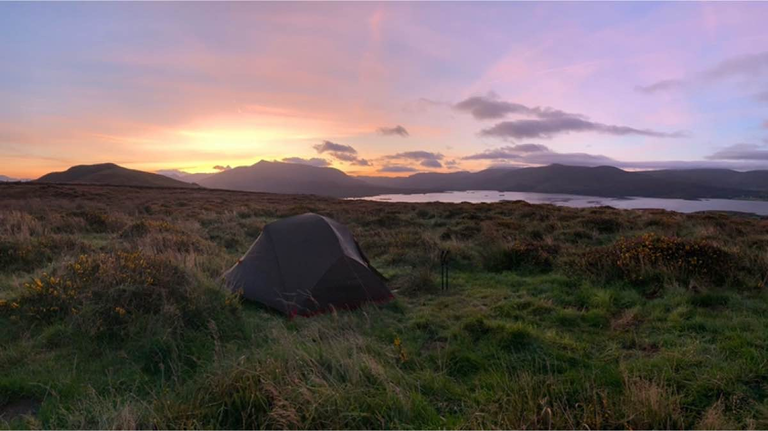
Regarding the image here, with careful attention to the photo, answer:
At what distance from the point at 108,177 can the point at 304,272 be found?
370 feet

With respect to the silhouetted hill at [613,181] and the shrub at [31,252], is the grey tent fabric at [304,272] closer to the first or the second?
the shrub at [31,252]

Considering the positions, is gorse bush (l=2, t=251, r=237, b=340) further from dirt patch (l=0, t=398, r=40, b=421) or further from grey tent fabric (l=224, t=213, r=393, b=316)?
dirt patch (l=0, t=398, r=40, b=421)

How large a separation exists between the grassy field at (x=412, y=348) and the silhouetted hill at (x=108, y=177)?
86265 millimetres

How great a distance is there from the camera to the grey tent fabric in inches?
247

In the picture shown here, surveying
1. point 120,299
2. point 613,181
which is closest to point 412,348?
point 120,299

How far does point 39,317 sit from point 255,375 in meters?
4.11

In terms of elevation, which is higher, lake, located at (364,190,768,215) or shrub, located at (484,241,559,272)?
lake, located at (364,190,768,215)

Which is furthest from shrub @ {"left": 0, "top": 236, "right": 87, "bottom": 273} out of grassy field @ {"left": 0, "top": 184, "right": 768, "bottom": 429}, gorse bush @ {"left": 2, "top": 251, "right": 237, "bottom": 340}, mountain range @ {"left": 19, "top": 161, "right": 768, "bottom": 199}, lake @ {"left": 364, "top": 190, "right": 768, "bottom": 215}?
mountain range @ {"left": 19, "top": 161, "right": 768, "bottom": 199}

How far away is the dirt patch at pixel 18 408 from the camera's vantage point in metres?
3.40

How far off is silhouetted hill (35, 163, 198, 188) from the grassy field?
283ft

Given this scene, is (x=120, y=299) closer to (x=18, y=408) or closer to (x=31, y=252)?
(x=18, y=408)

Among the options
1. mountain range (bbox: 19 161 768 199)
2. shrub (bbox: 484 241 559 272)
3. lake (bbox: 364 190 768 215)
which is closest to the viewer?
shrub (bbox: 484 241 559 272)

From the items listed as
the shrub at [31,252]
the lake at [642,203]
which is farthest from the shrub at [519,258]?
the lake at [642,203]

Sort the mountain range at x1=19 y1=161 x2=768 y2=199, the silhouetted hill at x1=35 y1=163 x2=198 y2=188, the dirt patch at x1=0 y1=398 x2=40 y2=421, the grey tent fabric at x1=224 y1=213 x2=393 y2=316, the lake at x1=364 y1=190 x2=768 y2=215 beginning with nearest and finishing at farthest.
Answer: the dirt patch at x1=0 y1=398 x2=40 y2=421 → the grey tent fabric at x1=224 y1=213 x2=393 y2=316 → the lake at x1=364 y1=190 x2=768 y2=215 → the mountain range at x1=19 y1=161 x2=768 y2=199 → the silhouetted hill at x1=35 y1=163 x2=198 y2=188
